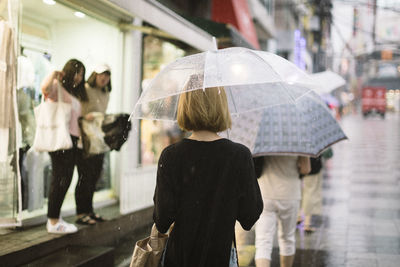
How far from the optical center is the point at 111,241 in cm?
599

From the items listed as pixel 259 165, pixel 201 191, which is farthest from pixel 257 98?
pixel 201 191

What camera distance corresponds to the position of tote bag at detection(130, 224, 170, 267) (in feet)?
7.74

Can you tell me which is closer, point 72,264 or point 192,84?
point 192,84

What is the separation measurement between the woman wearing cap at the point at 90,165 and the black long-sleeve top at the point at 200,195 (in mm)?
3481

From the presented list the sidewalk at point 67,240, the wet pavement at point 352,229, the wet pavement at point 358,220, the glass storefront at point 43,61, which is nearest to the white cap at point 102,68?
the glass storefront at point 43,61

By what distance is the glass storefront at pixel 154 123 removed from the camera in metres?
8.09

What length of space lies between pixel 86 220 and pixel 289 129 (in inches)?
113

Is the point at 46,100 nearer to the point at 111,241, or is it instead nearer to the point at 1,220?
the point at 1,220

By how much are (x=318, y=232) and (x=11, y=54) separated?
486 centimetres

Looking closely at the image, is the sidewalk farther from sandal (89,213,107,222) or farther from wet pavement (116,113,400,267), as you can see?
wet pavement (116,113,400,267)

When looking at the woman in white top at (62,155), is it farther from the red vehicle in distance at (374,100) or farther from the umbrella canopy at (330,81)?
the red vehicle in distance at (374,100)

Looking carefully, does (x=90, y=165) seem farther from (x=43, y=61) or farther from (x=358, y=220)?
(x=358, y=220)

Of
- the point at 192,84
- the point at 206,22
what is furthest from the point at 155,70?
the point at 192,84

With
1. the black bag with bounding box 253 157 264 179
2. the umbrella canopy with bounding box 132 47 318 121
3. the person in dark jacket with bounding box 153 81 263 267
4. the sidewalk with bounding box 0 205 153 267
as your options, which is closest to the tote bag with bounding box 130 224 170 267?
the person in dark jacket with bounding box 153 81 263 267
